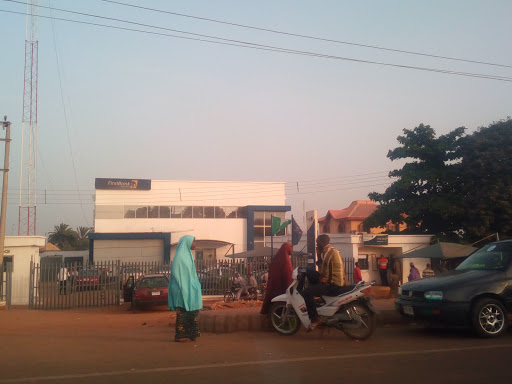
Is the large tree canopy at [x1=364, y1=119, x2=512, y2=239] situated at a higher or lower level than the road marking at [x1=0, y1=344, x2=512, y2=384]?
higher

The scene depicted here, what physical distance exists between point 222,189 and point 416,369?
4419cm

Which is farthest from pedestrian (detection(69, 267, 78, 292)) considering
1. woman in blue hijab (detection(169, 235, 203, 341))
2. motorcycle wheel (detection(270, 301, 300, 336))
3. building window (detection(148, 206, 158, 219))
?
building window (detection(148, 206, 158, 219))

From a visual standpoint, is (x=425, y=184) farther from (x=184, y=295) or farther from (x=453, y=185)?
(x=184, y=295)

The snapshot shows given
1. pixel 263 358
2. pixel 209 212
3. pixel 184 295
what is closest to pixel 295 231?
pixel 184 295

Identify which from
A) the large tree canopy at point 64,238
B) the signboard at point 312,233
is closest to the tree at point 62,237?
the large tree canopy at point 64,238

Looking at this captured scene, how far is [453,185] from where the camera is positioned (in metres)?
28.3

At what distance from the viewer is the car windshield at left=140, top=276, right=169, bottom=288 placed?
60.0 feet

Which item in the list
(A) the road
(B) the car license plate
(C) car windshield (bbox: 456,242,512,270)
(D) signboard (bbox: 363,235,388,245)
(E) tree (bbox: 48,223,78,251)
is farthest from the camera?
(E) tree (bbox: 48,223,78,251)

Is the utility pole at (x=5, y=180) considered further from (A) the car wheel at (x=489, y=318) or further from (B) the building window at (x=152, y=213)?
(B) the building window at (x=152, y=213)

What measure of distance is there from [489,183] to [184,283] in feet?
73.9

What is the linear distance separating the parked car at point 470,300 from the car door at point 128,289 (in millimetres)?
13519

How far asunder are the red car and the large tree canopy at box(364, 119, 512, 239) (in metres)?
15.4

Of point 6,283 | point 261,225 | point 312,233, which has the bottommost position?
point 6,283

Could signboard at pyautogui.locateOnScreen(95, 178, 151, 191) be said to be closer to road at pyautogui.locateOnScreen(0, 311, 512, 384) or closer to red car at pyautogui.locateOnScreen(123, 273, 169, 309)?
red car at pyautogui.locateOnScreen(123, 273, 169, 309)
